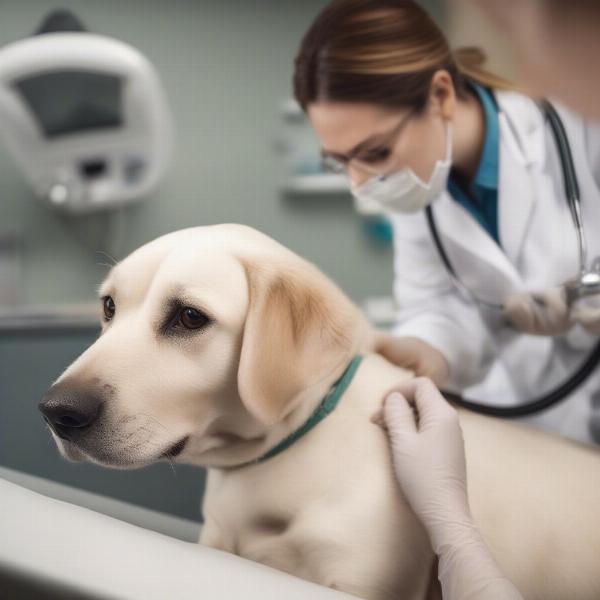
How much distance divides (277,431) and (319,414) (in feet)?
0.15

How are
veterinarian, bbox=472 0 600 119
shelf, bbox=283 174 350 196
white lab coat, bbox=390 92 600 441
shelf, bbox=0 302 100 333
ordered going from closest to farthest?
1. veterinarian, bbox=472 0 600 119
2. white lab coat, bbox=390 92 600 441
3. shelf, bbox=0 302 100 333
4. shelf, bbox=283 174 350 196

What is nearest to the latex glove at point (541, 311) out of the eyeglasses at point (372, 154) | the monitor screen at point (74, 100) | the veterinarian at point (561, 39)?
the eyeglasses at point (372, 154)

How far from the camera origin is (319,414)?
2.25ft

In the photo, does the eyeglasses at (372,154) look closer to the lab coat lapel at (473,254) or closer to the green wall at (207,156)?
the lab coat lapel at (473,254)

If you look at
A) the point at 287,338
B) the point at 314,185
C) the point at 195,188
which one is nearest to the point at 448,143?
the point at 287,338

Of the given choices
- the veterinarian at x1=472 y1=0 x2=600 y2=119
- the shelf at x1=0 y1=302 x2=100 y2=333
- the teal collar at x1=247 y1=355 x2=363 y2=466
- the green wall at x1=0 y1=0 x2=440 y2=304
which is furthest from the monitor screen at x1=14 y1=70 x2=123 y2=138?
the veterinarian at x1=472 y1=0 x2=600 y2=119

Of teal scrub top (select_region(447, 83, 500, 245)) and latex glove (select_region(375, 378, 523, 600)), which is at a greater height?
teal scrub top (select_region(447, 83, 500, 245))

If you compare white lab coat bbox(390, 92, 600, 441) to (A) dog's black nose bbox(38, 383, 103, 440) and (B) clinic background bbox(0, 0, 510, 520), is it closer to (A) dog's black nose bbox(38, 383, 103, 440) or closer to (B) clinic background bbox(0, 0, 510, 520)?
(B) clinic background bbox(0, 0, 510, 520)

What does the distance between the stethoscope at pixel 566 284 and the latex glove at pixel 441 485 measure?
0.12m

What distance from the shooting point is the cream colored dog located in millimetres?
599

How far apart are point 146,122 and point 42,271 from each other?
1.34 feet

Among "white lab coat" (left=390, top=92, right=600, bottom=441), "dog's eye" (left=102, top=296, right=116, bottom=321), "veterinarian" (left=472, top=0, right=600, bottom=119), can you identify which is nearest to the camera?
"veterinarian" (left=472, top=0, right=600, bottom=119)

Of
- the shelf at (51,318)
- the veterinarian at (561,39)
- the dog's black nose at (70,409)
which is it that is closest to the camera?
the veterinarian at (561,39)

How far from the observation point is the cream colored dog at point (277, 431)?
1.96 feet
